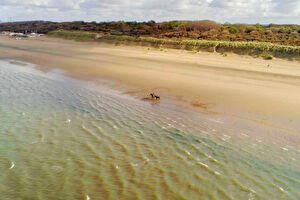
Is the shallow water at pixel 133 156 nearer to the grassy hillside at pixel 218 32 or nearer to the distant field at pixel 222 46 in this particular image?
the distant field at pixel 222 46

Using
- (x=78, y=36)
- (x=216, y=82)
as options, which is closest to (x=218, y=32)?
(x=78, y=36)

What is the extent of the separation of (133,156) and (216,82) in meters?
9.92

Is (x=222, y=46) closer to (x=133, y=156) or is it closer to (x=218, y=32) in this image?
(x=218, y=32)

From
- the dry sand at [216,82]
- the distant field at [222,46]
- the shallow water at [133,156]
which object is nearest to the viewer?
the shallow water at [133,156]

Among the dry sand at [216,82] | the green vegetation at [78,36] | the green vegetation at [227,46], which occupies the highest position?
the green vegetation at [78,36]

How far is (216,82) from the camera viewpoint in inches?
587

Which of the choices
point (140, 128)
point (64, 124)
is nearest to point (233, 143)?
point (140, 128)

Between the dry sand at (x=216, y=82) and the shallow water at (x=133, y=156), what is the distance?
2.00 meters

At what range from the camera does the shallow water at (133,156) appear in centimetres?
511

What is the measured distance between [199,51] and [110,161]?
24.5 metres

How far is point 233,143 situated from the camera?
732 centimetres

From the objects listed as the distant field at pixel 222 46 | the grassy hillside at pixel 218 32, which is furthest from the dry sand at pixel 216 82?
the grassy hillside at pixel 218 32

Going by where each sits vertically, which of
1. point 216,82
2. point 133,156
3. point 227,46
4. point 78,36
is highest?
point 78,36

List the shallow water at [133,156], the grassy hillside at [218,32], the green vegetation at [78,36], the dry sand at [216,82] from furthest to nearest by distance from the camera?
1. the green vegetation at [78,36]
2. the grassy hillside at [218,32]
3. the dry sand at [216,82]
4. the shallow water at [133,156]
